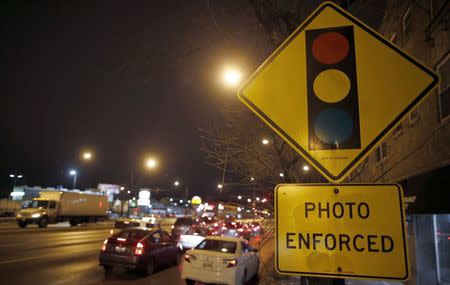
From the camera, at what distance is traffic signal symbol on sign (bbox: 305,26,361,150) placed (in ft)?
8.14

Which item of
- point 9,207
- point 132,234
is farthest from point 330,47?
point 9,207

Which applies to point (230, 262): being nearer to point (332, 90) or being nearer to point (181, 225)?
point (332, 90)

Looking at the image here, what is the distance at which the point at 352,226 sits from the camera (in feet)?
7.41

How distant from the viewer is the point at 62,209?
35875 millimetres

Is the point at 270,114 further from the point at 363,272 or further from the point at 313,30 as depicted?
the point at 363,272

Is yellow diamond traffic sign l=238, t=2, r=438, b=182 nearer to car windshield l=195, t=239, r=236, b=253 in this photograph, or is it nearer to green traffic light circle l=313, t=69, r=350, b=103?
green traffic light circle l=313, t=69, r=350, b=103

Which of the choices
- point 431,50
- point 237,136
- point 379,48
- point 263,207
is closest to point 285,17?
point 237,136

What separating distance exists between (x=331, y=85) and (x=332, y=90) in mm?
39

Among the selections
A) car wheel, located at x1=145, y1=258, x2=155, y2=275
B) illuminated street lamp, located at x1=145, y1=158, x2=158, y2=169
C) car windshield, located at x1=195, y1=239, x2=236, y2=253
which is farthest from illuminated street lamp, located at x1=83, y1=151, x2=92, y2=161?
car windshield, located at x1=195, y1=239, x2=236, y2=253

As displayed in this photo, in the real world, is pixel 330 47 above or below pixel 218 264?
above

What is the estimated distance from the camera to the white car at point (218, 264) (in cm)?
1055

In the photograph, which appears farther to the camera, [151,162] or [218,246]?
[151,162]

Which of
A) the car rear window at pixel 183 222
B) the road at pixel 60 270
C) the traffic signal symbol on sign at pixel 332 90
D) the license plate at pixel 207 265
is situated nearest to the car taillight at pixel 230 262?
the license plate at pixel 207 265

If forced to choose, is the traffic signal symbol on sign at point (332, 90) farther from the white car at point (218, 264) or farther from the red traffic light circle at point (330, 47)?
the white car at point (218, 264)
